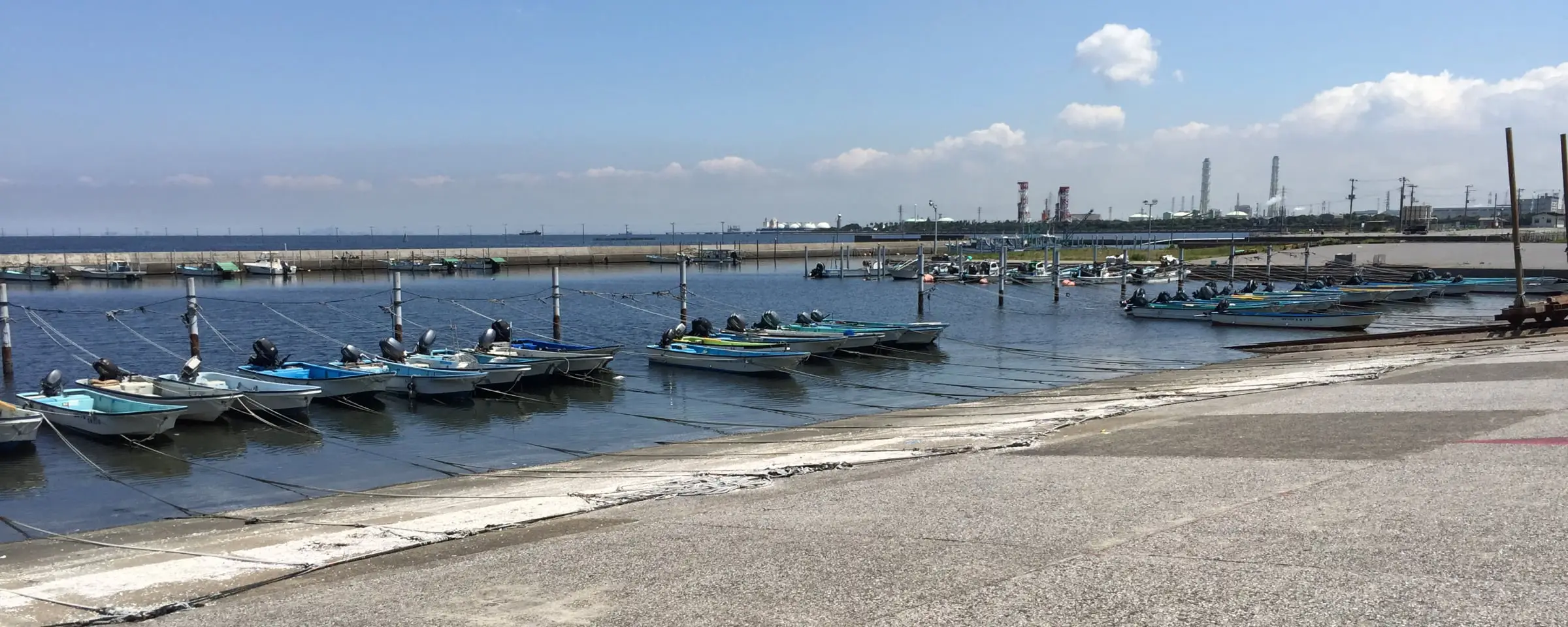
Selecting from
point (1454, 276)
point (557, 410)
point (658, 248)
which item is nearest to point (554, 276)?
point (557, 410)

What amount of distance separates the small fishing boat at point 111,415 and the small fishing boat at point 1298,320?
171ft

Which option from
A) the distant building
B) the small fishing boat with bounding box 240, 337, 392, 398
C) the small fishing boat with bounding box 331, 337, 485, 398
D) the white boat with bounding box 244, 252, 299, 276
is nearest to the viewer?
the small fishing boat with bounding box 240, 337, 392, 398

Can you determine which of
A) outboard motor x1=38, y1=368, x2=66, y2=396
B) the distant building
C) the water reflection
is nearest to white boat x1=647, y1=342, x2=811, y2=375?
outboard motor x1=38, y1=368, x2=66, y2=396

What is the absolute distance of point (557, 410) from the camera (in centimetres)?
3397

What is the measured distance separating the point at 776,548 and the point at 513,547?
3.32 meters

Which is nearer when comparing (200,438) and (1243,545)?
(1243,545)

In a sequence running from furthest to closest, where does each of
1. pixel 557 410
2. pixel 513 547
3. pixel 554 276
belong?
pixel 554 276 → pixel 557 410 → pixel 513 547

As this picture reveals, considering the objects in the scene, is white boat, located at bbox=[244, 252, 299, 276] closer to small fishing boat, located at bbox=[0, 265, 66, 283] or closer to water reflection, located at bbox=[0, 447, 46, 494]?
small fishing boat, located at bbox=[0, 265, 66, 283]

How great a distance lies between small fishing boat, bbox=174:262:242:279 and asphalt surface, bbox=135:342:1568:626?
11866 cm

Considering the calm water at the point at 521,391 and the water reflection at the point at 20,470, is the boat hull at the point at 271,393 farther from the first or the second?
the water reflection at the point at 20,470

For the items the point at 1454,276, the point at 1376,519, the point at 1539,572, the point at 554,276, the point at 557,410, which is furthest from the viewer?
the point at 1454,276

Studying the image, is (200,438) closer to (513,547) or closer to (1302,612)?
(513,547)

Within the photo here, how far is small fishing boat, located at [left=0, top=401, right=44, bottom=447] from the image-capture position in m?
25.2

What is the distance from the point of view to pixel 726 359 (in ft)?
136
